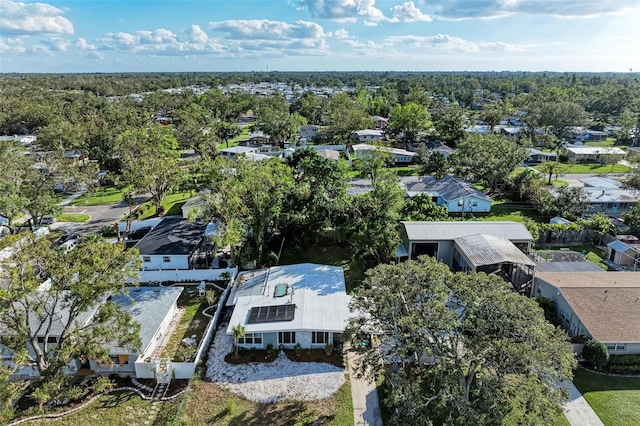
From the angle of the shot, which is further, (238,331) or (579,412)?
(238,331)

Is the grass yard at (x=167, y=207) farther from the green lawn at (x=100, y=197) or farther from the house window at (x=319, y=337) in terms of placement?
the house window at (x=319, y=337)

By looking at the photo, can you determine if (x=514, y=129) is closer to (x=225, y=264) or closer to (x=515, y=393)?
(x=225, y=264)

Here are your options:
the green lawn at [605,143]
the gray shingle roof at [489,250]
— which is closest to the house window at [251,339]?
the gray shingle roof at [489,250]

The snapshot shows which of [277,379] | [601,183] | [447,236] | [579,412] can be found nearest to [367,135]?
[601,183]

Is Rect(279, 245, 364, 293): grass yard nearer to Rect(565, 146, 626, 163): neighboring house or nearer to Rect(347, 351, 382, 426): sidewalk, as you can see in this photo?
Rect(347, 351, 382, 426): sidewalk

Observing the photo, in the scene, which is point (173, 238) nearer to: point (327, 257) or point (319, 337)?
point (327, 257)

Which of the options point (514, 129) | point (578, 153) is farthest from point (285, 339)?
point (514, 129)
